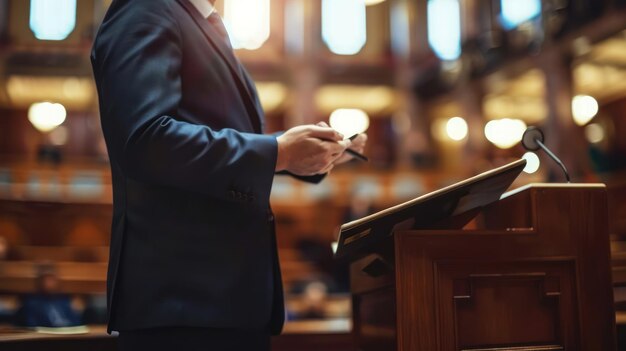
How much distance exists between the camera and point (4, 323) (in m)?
5.67

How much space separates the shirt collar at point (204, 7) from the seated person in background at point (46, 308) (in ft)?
14.2

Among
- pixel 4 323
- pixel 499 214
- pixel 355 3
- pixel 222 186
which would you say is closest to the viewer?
pixel 222 186

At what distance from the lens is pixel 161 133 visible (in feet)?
3.65

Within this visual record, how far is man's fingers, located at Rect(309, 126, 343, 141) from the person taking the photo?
121cm

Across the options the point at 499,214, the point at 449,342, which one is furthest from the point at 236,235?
the point at 499,214

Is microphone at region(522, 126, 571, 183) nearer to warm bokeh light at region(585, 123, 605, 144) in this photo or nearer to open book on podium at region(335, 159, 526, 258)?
open book on podium at region(335, 159, 526, 258)

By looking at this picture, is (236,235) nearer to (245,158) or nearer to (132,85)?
(245,158)

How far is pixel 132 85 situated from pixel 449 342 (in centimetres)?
70

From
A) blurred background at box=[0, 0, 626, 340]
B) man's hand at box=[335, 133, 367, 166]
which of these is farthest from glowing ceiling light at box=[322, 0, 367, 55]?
man's hand at box=[335, 133, 367, 166]

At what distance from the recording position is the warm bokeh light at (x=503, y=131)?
1316cm

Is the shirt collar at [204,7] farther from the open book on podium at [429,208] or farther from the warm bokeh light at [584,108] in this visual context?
the warm bokeh light at [584,108]

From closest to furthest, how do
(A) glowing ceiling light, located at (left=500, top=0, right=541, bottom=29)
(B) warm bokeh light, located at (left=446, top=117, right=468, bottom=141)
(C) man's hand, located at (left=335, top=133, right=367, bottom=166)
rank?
(C) man's hand, located at (left=335, top=133, right=367, bottom=166)
(A) glowing ceiling light, located at (left=500, top=0, right=541, bottom=29)
(B) warm bokeh light, located at (left=446, top=117, right=468, bottom=141)

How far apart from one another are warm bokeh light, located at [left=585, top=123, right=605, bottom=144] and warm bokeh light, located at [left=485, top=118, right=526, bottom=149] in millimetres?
1222

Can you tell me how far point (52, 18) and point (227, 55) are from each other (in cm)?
1425
